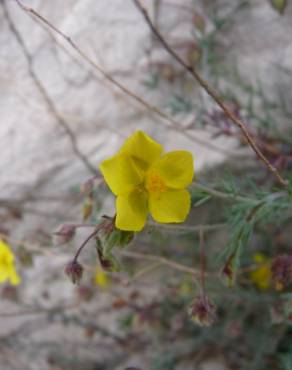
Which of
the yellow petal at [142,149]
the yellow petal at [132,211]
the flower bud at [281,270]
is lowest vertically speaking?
the flower bud at [281,270]

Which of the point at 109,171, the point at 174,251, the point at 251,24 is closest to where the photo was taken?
the point at 109,171

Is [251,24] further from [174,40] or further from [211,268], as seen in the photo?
[211,268]

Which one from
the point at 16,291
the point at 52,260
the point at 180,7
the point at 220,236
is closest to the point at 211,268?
the point at 220,236

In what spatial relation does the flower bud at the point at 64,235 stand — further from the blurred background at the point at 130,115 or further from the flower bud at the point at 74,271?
the blurred background at the point at 130,115

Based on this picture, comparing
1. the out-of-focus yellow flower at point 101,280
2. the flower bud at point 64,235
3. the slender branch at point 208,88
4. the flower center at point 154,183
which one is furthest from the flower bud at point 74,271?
the out-of-focus yellow flower at point 101,280

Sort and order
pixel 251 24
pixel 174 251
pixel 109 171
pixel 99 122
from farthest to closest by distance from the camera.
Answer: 1. pixel 174 251
2. pixel 99 122
3. pixel 251 24
4. pixel 109 171

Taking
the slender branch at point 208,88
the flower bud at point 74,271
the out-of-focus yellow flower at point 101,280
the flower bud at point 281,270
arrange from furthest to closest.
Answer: the out-of-focus yellow flower at point 101,280
the flower bud at point 281,270
the flower bud at point 74,271
the slender branch at point 208,88
